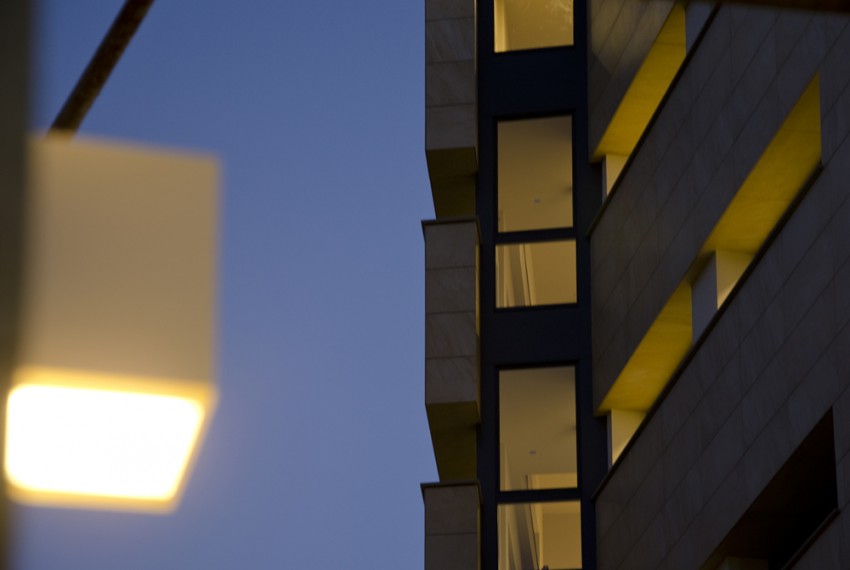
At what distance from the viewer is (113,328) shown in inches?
192

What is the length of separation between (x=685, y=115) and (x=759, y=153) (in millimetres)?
3485

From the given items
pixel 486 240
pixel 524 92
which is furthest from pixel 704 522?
pixel 524 92

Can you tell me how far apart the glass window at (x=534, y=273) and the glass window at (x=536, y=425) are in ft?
4.95

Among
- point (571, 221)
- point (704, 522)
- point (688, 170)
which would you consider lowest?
point (704, 522)

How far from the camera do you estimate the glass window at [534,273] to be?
33.2m

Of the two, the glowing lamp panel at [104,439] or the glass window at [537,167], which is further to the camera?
the glass window at [537,167]

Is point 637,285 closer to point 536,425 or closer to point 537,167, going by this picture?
point 536,425

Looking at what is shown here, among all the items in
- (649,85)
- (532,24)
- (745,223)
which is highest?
(532,24)

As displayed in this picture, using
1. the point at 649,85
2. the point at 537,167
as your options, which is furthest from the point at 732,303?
the point at 537,167

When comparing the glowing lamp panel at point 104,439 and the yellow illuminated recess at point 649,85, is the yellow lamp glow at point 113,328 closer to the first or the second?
the glowing lamp panel at point 104,439

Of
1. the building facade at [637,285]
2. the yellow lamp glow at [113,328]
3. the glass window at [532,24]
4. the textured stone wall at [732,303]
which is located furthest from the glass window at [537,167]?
Result: the yellow lamp glow at [113,328]

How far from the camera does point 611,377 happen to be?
29828 mm

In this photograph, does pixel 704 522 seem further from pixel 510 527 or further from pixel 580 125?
pixel 580 125

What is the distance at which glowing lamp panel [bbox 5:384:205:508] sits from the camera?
4531 millimetres
